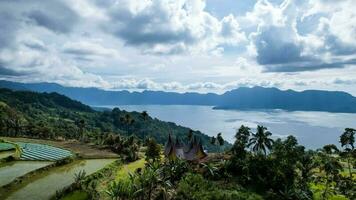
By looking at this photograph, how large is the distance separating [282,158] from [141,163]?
23629 mm

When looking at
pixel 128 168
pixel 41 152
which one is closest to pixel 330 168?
pixel 128 168

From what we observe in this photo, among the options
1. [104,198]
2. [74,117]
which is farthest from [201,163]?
[74,117]

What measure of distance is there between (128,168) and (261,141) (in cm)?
2170

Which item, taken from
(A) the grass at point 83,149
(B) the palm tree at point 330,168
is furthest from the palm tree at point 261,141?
(A) the grass at point 83,149

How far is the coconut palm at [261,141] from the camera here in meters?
58.0

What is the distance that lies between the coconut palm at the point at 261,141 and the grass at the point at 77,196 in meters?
28.2

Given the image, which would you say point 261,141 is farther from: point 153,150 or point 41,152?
point 41,152

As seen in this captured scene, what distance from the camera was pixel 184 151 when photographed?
182ft

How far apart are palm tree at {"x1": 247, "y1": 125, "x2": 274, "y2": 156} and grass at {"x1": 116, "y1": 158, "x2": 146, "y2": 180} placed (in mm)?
18455

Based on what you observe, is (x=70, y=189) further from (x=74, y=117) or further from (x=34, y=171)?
(x=74, y=117)

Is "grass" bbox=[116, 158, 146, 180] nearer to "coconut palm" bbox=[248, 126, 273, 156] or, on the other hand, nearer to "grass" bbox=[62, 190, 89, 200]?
"grass" bbox=[62, 190, 89, 200]

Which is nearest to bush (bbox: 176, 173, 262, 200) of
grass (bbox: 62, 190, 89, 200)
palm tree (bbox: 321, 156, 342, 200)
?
grass (bbox: 62, 190, 89, 200)

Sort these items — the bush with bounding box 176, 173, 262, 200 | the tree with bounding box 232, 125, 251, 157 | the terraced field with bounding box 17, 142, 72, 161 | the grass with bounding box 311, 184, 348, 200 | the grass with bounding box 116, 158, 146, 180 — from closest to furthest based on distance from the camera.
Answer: the bush with bounding box 176, 173, 262, 200 < the grass with bounding box 311, 184, 348, 200 < the grass with bounding box 116, 158, 146, 180 < the tree with bounding box 232, 125, 251, 157 < the terraced field with bounding box 17, 142, 72, 161

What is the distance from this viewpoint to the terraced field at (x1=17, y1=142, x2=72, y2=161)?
60.2m
